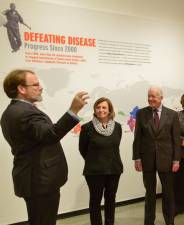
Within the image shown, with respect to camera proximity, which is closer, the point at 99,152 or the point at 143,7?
the point at 99,152

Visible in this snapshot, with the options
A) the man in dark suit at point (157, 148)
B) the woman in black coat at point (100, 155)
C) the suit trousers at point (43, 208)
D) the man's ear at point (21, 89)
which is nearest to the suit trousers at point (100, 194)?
the woman in black coat at point (100, 155)

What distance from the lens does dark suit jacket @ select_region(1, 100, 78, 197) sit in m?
1.80

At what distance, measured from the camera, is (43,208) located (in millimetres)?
1911

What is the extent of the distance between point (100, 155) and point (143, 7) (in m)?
2.22

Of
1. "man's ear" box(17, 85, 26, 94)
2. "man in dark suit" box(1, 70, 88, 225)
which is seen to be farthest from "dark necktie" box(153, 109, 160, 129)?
"man's ear" box(17, 85, 26, 94)

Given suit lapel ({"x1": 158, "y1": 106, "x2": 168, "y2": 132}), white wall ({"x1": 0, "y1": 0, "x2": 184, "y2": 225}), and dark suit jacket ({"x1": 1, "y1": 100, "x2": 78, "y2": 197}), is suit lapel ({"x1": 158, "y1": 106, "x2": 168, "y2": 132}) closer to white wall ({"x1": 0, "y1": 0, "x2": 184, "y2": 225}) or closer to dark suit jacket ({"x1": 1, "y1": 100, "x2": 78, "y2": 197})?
white wall ({"x1": 0, "y1": 0, "x2": 184, "y2": 225})

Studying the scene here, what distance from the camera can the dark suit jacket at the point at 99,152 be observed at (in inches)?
113

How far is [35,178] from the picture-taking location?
73.2 inches

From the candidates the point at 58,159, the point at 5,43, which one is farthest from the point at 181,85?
the point at 58,159

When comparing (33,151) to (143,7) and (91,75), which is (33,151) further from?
(143,7)

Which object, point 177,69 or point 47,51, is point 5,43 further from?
point 177,69

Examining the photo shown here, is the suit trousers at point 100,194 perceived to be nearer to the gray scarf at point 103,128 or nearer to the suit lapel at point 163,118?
the gray scarf at point 103,128

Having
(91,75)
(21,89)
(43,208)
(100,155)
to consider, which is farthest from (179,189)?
(21,89)

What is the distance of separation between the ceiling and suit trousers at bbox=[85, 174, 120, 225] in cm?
196
